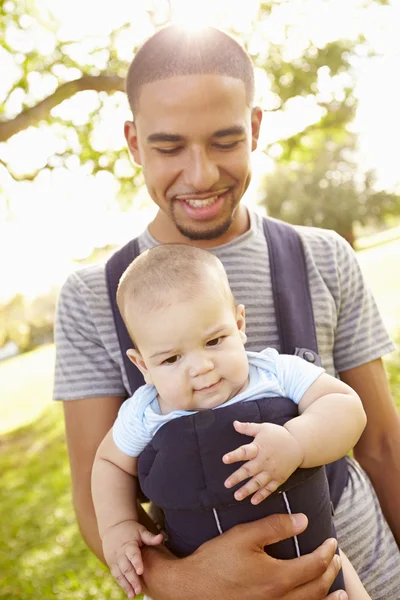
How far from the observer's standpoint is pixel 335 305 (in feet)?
8.32

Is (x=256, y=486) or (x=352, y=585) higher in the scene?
(x=256, y=486)

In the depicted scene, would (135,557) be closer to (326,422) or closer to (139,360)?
(139,360)

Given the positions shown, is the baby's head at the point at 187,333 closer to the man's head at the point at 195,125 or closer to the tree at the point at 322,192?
the man's head at the point at 195,125

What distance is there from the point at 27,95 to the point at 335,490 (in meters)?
7.79

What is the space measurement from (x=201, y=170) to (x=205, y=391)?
3.05 ft

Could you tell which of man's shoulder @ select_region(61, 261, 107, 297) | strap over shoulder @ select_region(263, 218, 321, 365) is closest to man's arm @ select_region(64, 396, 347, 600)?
strap over shoulder @ select_region(263, 218, 321, 365)

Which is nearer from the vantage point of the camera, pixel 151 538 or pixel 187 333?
pixel 187 333

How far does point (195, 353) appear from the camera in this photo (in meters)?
1.90

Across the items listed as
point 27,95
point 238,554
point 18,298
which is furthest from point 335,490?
point 18,298

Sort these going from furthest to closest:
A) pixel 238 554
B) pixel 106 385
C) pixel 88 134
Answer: pixel 88 134
pixel 106 385
pixel 238 554

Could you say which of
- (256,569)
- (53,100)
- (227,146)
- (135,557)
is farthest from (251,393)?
(53,100)

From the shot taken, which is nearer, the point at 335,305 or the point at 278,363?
the point at 278,363

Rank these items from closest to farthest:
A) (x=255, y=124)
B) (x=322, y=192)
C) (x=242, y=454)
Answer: (x=242, y=454)
(x=255, y=124)
(x=322, y=192)

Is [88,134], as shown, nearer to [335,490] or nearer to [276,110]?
[276,110]
